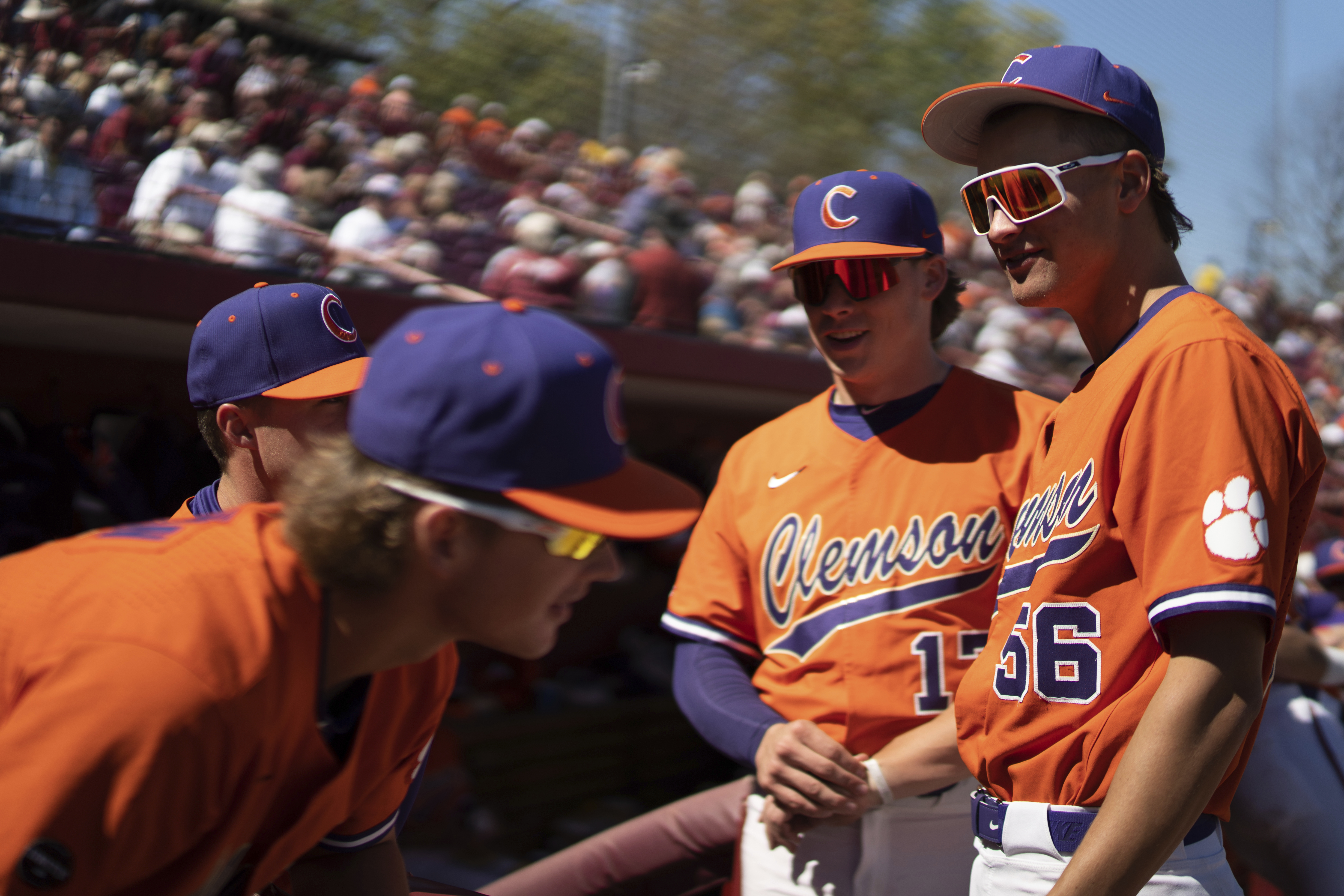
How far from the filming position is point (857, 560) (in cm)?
207

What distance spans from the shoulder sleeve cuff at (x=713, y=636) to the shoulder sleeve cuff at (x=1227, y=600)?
112 centimetres

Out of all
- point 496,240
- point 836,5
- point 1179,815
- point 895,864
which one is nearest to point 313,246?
point 496,240

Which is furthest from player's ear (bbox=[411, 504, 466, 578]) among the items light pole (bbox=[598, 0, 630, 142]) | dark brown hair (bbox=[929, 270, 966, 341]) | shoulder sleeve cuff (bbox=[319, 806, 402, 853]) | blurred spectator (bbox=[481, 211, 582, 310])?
light pole (bbox=[598, 0, 630, 142])

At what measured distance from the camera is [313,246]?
5801mm

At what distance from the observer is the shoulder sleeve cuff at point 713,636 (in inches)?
88.2

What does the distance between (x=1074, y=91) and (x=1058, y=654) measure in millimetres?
798

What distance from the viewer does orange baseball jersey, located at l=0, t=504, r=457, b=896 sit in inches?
36.3

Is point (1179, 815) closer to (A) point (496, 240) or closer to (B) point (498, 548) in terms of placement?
(B) point (498, 548)

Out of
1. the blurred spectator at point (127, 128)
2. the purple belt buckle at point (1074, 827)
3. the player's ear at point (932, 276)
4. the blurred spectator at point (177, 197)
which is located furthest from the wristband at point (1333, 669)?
the blurred spectator at point (127, 128)

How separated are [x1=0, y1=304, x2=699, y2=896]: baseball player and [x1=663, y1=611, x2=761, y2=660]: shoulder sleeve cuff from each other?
39.3 inches

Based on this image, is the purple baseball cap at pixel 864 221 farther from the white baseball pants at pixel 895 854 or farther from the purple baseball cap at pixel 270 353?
the white baseball pants at pixel 895 854

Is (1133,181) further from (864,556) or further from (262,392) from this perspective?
(262,392)

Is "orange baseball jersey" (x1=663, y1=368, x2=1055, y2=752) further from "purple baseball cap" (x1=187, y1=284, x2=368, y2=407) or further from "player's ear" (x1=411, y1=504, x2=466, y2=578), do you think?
"player's ear" (x1=411, y1=504, x2=466, y2=578)

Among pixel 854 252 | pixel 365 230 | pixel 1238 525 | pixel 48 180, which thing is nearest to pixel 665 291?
pixel 365 230
